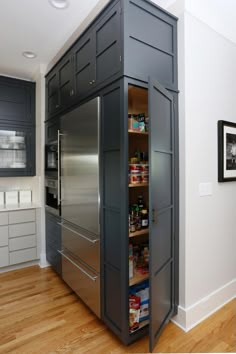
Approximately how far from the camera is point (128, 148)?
168 centimetres

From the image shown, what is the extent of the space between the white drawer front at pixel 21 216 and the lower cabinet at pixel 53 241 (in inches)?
9.7

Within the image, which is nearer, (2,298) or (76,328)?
(76,328)

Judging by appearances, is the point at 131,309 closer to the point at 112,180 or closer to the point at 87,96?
the point at 112,180

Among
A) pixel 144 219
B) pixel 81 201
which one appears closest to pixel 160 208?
pixel 144 219

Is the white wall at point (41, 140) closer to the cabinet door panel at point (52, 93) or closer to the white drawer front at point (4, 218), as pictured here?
the cabinet door panel at point (52, 93)

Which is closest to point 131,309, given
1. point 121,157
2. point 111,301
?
point 111,301

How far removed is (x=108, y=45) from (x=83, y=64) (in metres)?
0.47

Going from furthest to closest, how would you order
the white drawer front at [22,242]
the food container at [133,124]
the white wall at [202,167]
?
the white drawer front at [22,242]
the white wall at [202,167]
the food container at [133,124]

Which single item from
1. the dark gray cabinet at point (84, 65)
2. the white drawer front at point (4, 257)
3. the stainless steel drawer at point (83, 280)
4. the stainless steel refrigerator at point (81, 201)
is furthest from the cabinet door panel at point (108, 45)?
the white drawer front at point (4, 257)

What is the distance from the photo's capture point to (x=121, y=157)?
1633mm

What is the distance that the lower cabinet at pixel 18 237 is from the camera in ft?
9.78

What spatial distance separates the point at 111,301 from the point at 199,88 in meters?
1.94

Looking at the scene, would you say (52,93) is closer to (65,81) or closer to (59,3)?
(65,81)

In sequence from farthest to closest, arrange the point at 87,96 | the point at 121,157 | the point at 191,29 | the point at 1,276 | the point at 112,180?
the point at 1,276
the point at 87,96
the point at 191,29
the point at 112,180
the point at 121,157
